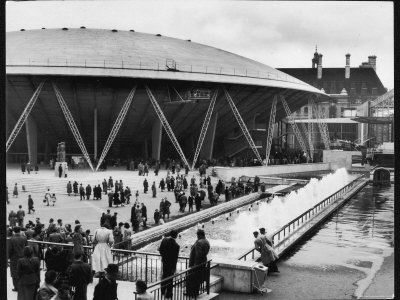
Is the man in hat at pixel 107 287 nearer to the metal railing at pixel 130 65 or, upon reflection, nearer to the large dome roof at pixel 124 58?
the large dome roof at pixel 124 58

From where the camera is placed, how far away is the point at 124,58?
45.8 m

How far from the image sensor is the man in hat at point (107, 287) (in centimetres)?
772

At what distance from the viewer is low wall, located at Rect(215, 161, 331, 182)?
130ft

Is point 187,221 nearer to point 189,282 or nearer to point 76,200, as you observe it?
point 76,200

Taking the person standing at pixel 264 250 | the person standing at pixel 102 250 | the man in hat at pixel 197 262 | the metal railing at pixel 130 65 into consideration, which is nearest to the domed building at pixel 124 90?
the metal railing at pixel 130 65

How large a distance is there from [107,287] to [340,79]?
10737 centimetres

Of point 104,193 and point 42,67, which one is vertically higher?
point 42,67

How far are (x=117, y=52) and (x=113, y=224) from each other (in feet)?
104

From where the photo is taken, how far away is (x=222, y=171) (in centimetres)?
3978

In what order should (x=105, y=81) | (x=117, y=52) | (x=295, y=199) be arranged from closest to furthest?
(x=295, y=199) < (x=105, y=81) < (x=117, y=52)

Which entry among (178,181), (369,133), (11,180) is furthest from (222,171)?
(369,133)

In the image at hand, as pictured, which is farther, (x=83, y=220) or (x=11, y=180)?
(x=11, y=180)

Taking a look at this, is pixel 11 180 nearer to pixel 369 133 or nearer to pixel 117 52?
pixel 117 52

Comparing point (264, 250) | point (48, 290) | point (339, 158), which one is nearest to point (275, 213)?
point (264, 250)
